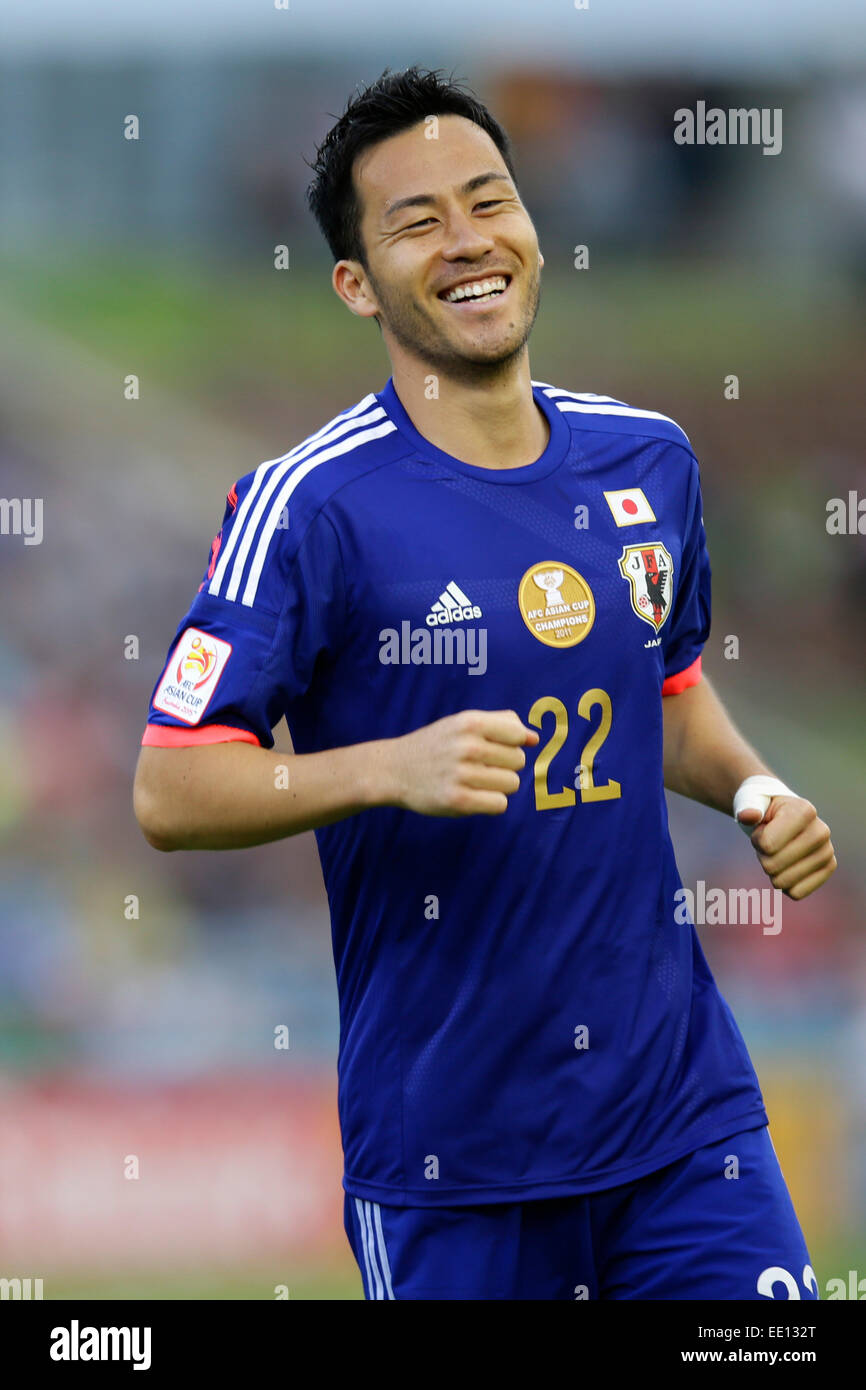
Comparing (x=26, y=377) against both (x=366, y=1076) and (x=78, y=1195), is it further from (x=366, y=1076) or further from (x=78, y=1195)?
(x=366, y=1076)

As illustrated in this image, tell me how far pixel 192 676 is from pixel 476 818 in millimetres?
395

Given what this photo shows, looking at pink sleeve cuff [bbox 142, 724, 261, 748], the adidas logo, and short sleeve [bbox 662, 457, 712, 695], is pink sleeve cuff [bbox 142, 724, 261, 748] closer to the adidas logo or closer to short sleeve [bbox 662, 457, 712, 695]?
the adidas logo

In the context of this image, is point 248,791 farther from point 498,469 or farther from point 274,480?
point 498,469

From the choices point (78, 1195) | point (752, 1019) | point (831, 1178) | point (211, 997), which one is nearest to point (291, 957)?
point (211, 997)

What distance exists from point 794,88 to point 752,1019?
13.3 ft

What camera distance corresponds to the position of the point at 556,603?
6.89ft

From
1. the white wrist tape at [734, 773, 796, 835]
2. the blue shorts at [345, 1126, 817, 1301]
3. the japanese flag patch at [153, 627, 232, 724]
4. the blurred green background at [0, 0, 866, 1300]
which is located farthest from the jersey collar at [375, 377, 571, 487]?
the blurred green background at [0, 0, 866, 1300]

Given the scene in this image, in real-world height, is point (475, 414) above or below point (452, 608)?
above

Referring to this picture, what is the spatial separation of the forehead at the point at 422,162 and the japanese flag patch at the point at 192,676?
69 centimetres

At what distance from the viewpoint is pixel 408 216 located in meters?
2.25

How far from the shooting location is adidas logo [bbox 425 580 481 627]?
2039 millimetres

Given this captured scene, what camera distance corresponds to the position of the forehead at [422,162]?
2262 mm

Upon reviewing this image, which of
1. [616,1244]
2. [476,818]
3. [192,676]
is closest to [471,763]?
[476,818]

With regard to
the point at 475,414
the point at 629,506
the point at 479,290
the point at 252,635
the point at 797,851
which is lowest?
the point at 797,851
